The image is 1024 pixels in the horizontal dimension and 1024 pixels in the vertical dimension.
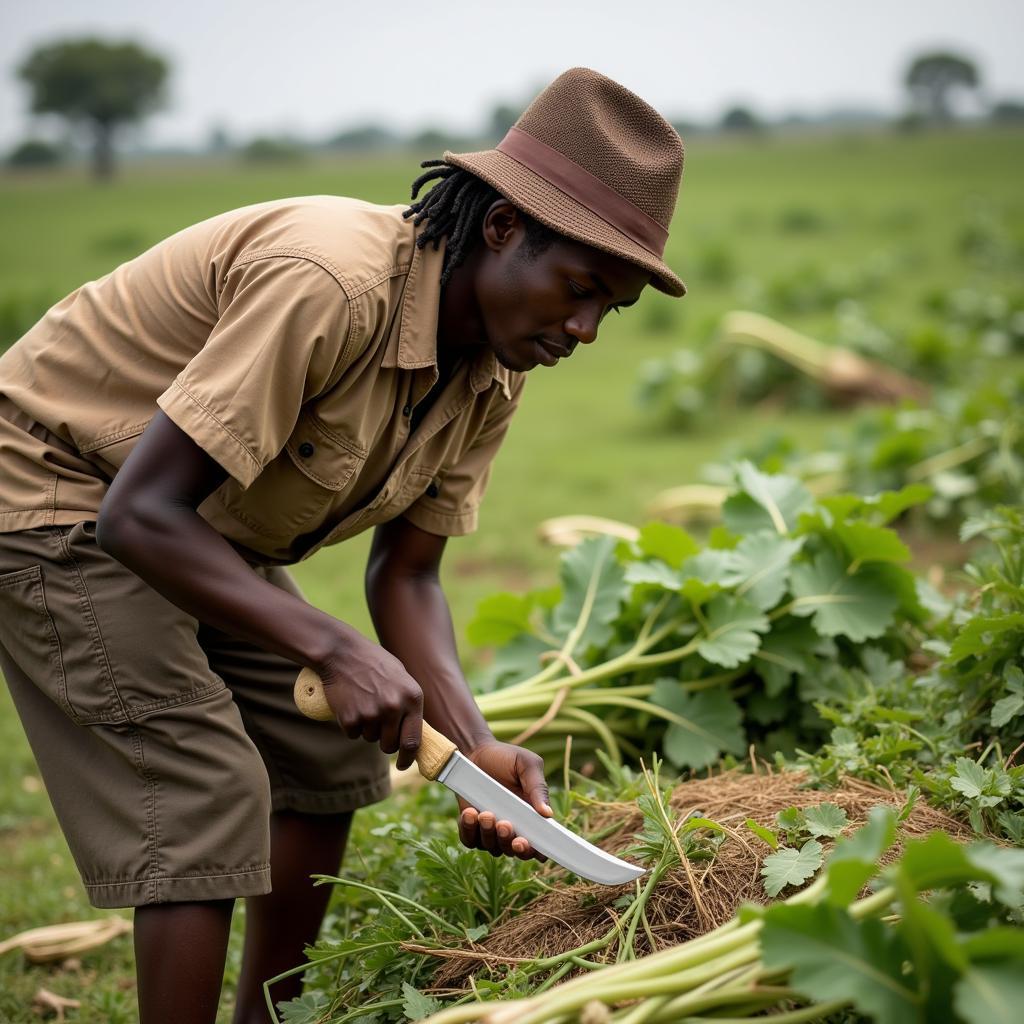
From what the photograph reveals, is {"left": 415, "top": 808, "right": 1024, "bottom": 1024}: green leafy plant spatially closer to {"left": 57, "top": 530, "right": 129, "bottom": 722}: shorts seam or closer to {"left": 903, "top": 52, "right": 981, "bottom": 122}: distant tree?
{"left": 57, "top": 530, "right": 129, "bottom": 722}: shorts seam

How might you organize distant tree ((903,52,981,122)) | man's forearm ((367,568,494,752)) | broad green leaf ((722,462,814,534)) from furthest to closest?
1. distant tree ((903,52,981,122))
2. broad green leaf ((722,462,814,534))
3. man's forearm ((367,568,494,752))

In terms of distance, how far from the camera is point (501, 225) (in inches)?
93.6

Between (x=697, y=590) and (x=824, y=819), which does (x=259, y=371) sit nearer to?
(x=824, y=819)

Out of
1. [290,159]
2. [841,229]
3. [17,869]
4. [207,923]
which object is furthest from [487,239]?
[290,159]

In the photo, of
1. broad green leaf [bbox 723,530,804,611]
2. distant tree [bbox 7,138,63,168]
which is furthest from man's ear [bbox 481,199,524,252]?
distant tree [bbox 7,138,63,168]

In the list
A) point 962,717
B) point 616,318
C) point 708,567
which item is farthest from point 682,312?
point 962,717

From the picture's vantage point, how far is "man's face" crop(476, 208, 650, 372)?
231cm

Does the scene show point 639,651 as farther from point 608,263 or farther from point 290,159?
point 290,159

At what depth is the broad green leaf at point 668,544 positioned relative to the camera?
3566 mm

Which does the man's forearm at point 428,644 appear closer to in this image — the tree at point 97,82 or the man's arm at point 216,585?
the man's arm at point 216,585

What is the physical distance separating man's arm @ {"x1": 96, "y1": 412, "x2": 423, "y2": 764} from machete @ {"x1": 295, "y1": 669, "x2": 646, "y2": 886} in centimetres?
5

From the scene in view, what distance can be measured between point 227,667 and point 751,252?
13.5 meters

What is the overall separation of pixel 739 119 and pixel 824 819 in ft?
135

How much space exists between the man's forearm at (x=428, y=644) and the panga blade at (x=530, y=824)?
0.38 m
